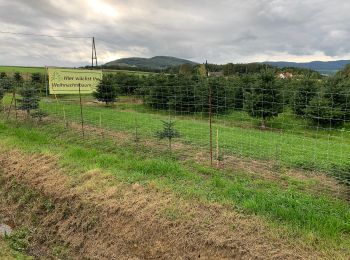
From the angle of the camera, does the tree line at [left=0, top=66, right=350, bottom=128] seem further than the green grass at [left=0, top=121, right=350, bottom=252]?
Yes

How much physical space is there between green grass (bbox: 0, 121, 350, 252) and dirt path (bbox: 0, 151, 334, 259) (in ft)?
1.00

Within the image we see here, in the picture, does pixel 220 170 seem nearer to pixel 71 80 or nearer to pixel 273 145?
pixel 273 145

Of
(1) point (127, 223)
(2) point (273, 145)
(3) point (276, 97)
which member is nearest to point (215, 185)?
(1) point (127, 223)

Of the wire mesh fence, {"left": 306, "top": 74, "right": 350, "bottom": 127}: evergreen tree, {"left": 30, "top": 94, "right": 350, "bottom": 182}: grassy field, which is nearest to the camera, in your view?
{"left": 30, "top": 94, "right": 350, "bottom": 182}: grassy field

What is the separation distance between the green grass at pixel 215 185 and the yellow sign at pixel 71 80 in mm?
12441

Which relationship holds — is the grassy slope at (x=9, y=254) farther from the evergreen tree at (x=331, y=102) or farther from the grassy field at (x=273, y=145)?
the evergreen tree at (x=331, y=102)

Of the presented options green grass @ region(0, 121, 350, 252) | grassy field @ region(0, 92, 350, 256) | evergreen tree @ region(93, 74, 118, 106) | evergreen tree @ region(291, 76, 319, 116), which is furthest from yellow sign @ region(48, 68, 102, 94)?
evergreen tree @ region(291, 76, 319, 116)

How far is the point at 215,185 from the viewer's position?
6.14 meters

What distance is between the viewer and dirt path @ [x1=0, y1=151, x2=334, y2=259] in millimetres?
4348

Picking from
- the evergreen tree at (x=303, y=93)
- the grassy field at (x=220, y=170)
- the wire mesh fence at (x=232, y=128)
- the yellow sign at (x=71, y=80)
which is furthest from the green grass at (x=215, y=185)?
the yellow sign at (x=71, y=80)

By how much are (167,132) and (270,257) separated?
4.89m

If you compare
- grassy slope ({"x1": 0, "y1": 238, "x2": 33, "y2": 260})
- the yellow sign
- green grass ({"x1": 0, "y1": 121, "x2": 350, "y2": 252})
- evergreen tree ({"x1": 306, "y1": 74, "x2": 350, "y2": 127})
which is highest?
the yellow sign

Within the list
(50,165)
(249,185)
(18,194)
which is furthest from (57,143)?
(249,185)

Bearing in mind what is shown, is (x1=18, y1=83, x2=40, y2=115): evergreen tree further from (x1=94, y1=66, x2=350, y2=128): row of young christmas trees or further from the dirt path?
the dirt path
